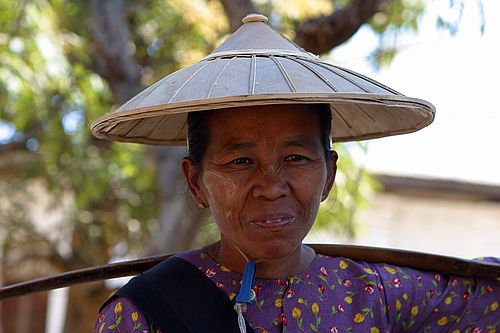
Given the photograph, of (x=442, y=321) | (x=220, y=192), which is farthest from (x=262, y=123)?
(x=442, y=321)

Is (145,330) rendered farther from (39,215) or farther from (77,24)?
(39,215)

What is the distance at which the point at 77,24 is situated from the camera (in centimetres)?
817

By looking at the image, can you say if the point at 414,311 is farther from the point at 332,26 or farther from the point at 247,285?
the point at 332,26

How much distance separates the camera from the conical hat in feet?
7.39

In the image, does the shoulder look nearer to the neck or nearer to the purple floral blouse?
the purple floral blouse

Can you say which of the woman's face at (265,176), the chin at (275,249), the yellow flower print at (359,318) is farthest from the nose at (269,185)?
the yellow flower print at (359,318)

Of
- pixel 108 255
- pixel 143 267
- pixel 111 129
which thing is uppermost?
pixel 111 129

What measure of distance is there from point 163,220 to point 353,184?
55.6 inches

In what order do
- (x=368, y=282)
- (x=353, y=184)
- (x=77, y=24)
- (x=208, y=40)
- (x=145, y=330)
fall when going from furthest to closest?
(x=77, y=24), (x=353, y=184), (x=208, y=40), (x=368, y=282), (x=145, y=330)

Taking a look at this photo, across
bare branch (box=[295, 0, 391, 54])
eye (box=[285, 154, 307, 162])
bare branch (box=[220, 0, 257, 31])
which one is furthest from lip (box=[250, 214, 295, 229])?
bare branch (box=[220, 0, 257, 31])

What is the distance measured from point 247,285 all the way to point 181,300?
0.57 ft

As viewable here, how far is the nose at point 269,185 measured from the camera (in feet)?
7.84

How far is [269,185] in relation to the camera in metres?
2.39

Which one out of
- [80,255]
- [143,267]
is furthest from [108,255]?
[143,267]
